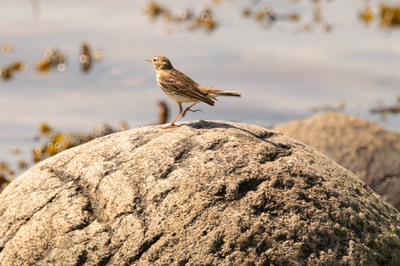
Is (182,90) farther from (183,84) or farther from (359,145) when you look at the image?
(359,145)

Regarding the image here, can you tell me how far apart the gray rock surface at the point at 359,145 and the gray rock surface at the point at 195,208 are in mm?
5386

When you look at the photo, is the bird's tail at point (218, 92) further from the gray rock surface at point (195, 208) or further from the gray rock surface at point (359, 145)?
the gray rock surface at point (359, 145)

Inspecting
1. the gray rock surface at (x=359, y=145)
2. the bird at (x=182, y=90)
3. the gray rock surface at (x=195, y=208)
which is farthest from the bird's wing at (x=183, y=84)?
the gray rock surface at (x=359, y=145)

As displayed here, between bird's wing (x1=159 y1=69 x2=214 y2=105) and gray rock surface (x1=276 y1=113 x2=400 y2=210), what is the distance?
608 cm

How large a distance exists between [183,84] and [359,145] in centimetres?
694

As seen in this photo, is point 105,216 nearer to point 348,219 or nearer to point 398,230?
point 348,219

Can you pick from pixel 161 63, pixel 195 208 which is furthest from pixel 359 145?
pixel 195 208

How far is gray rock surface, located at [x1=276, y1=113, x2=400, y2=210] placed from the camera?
41.3 feet

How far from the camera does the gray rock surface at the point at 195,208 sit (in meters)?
5.99

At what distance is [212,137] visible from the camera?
278 inches

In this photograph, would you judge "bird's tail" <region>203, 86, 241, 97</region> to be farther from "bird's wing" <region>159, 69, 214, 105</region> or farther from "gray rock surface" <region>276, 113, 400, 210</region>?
"gray rock surface" <region>276, 113, 400, 210</region>

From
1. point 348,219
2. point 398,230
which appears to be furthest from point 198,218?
point 398,230

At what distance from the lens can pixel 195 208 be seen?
6113mm

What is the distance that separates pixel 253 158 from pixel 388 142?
313 inches
